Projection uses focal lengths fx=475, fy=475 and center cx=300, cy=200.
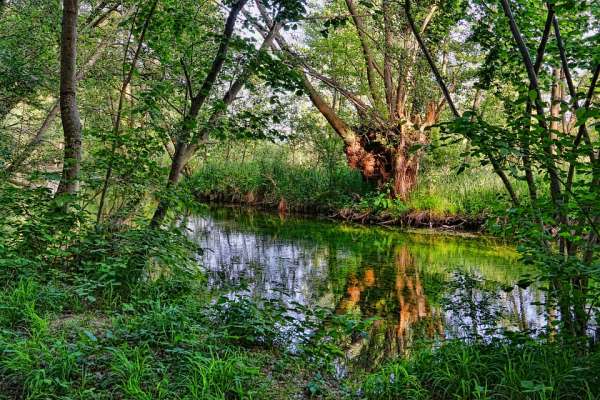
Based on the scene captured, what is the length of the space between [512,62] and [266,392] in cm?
362

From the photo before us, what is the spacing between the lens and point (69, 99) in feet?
15.3

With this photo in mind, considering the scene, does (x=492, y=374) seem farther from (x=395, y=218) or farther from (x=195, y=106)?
(x=395, y=218)

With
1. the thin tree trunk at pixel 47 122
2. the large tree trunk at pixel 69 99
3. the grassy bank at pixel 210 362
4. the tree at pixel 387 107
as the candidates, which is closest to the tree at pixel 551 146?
the grassy bank at pixel 210 362

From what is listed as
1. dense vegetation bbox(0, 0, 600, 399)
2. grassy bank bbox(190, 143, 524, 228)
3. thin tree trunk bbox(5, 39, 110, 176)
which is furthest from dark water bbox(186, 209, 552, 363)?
thin tree trunk bbox(5, 39, 110, 176)

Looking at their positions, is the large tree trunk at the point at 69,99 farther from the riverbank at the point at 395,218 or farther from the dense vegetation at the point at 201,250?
the riverbank at the point at 395,218

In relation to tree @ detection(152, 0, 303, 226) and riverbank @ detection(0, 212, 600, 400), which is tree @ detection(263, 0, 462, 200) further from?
riverbank @ detection(0, 212, 600, 400)

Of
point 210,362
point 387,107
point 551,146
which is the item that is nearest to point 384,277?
point 551,146

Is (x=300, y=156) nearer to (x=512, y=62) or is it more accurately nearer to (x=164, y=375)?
(x=512, y=62)

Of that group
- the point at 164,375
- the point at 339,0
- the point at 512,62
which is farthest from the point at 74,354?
the point at 339,0

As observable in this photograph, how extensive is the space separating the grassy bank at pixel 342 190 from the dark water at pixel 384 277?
135 centimetres

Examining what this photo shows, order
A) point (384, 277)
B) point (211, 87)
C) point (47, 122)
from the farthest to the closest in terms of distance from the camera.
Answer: point (47, 122)
point (384, 277)
point (211, 87)

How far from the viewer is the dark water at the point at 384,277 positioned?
16.1 ft

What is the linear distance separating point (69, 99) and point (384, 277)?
194 inches

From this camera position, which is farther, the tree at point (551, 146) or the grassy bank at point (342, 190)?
the grassy bank at point (342, 190)
